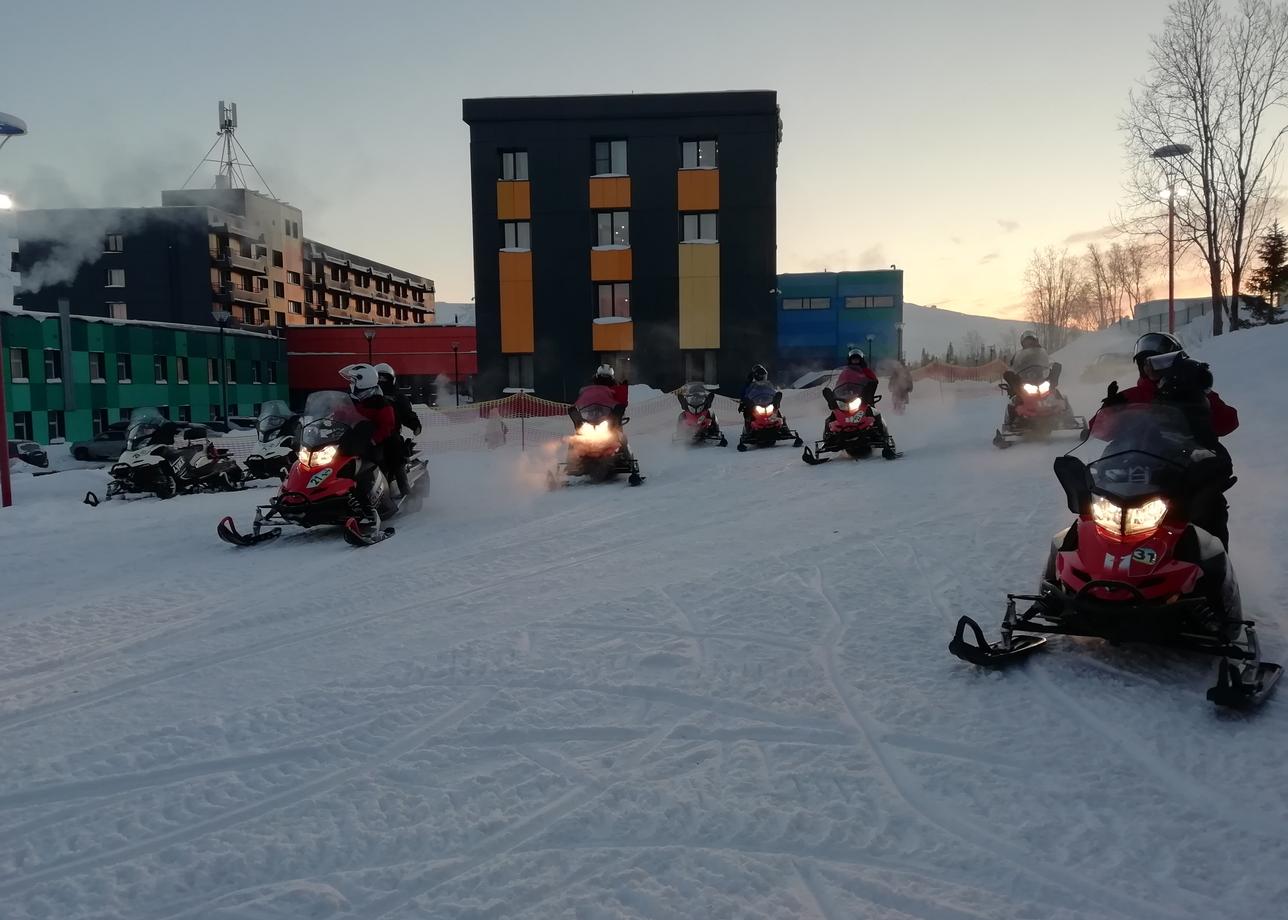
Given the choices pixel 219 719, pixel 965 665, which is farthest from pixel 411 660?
pixel 965 665

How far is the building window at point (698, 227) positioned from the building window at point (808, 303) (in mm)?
20914

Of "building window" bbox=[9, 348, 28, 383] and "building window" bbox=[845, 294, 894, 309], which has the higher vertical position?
"building window" bbox=[845, 294, 894, 309]

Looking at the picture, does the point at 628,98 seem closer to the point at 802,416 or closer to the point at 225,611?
the point at 802,416

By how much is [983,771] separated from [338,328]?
1920 inches

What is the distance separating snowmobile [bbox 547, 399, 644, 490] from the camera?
1236cm

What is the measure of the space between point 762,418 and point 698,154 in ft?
54.4

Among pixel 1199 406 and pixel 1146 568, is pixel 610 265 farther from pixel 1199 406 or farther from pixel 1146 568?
pixel 1146 568

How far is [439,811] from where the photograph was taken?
319 centimetres

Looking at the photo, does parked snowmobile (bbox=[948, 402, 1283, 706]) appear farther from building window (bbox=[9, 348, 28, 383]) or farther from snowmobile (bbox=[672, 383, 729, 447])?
building window (bbox=[9, 348, 28, 383])

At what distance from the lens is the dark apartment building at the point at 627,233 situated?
29359mm

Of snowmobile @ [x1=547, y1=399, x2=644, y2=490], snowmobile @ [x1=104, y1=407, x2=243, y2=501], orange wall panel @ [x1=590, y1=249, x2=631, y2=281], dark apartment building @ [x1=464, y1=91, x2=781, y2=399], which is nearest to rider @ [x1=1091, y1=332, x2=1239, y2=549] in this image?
snowmobile @ [x1=547, y1=399, x2=644, y2=490]

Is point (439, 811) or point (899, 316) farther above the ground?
point (899, 316)

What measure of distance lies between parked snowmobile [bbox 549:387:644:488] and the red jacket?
25.4 feet

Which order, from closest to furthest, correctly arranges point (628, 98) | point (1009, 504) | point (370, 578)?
point (370, 578) < point (1009, 504) < point (628, 98)
